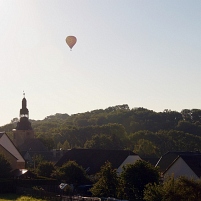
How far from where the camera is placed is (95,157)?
6188 cm

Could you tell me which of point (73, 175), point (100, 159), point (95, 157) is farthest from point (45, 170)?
point (95, 157)

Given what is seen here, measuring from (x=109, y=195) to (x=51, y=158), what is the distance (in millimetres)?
45240

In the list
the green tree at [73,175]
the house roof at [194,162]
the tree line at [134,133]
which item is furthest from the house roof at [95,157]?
the tree line at [134,133]

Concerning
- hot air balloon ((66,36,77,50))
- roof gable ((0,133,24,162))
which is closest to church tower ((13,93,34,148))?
roof gable ((0,133,24,162))

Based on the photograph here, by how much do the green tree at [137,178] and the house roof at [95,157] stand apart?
56.6ft

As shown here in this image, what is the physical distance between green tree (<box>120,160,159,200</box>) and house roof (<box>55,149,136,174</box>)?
17.2 metres

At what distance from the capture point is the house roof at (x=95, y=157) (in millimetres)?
58812

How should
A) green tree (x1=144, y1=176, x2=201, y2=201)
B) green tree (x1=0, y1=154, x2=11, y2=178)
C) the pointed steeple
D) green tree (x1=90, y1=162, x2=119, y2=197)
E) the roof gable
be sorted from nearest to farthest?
green tree (x1=144, y1=176, x2=201, y2=201) → green tree (x1=90, y1=162, x2=119, y2=197) → green tree (x1=0, y1=154, x2=11, y2=178) → the roof gable → the pointed steeple

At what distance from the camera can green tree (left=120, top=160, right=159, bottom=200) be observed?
39469mm

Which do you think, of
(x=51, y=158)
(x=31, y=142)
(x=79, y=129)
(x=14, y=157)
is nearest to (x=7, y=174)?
(x=14, y=157)

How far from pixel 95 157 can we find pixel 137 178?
22732mm

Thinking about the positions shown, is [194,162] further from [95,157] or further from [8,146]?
[8,146]

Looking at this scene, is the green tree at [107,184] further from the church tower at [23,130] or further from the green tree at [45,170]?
the church tower at [23,130]

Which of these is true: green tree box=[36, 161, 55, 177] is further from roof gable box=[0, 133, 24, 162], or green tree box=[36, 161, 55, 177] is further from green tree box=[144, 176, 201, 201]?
green tree box=[144, 176, 201, 201]
